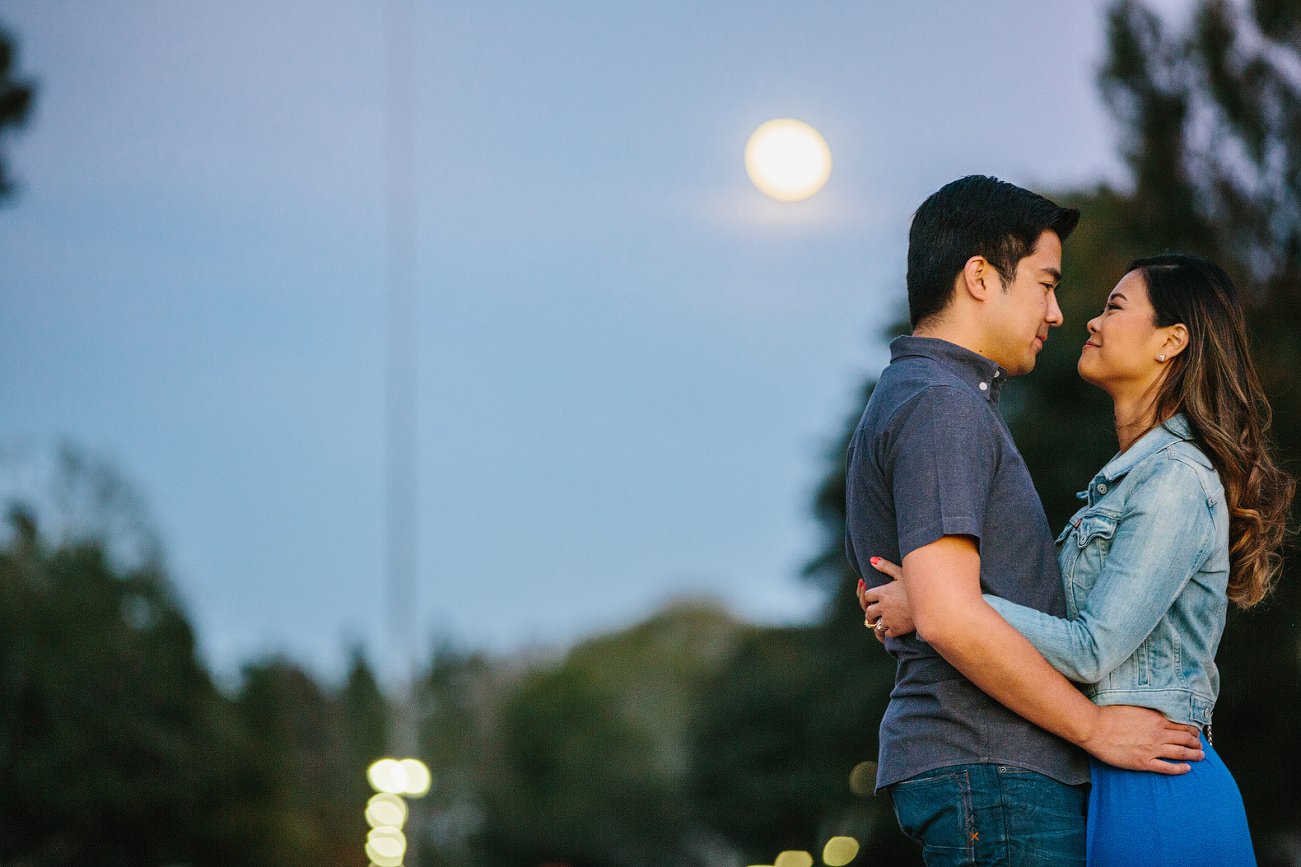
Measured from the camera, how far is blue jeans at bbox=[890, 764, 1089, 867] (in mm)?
2119

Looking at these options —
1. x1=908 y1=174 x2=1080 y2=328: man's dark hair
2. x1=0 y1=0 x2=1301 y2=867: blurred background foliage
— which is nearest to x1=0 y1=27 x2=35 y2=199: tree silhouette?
x1=0 y1=0 x2=1301 y2=867: blurred background foliage

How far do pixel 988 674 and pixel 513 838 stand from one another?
45.9 metres

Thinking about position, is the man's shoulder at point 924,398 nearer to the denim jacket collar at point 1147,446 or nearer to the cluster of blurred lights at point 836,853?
the denim jacket collar at point 1147,446

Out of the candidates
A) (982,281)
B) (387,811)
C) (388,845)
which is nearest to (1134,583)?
(982,281)

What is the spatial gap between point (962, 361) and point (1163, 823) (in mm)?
896

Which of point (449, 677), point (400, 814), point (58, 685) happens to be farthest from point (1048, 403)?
point (449, 677)

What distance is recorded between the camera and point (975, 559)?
212 cm

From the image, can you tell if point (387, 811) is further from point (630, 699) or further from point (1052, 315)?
point (630, 699)

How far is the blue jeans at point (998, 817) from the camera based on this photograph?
6.95 feet

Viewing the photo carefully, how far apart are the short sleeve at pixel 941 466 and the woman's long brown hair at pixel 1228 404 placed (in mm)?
481

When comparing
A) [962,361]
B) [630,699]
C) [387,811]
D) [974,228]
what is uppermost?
[974,228]

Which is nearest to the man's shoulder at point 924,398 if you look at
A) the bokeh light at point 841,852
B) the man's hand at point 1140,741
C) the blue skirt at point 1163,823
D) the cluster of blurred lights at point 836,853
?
the man's hand at point 1140,741

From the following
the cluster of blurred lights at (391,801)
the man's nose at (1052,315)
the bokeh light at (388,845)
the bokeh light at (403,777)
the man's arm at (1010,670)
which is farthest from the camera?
the bokeh light at (388,845)

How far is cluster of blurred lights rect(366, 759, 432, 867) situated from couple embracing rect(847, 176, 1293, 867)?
21479 mm
